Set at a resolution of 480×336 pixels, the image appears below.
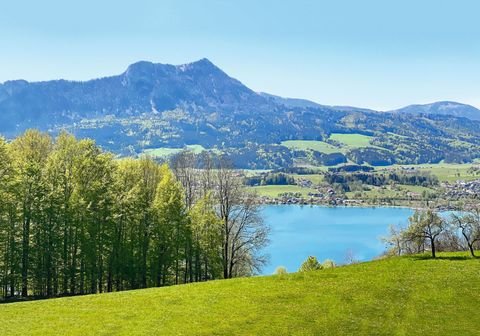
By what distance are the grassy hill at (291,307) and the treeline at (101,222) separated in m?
12.0

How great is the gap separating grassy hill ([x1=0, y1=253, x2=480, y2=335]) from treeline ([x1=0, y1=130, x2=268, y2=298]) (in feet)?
39.5

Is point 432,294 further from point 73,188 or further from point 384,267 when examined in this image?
point 73,188

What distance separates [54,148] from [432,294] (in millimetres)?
41472

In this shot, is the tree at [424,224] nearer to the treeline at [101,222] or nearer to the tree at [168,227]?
the treeline at [101,222]

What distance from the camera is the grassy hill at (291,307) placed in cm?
2847

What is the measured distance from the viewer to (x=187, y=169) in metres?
63.3

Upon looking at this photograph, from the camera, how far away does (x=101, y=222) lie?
4728cm

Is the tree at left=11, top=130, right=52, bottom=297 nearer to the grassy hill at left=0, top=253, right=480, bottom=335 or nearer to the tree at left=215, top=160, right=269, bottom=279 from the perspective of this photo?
the grassy hill at left=0, top=253, right=480, bottom=335

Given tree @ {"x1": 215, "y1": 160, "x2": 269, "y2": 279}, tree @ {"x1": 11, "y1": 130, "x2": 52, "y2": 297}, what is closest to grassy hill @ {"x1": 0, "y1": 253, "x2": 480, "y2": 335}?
tree @ {"x1": 11, "y1": 130, "x2": 52, "y2": 297}

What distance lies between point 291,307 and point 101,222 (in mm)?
23480

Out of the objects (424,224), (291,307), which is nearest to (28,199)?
(291,307)

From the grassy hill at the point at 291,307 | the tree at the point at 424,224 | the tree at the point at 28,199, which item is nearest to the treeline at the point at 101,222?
the tree at the point at 28,199

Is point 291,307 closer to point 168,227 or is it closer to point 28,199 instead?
point 168,227

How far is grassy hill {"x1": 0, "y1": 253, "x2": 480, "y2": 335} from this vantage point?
2847 cm
